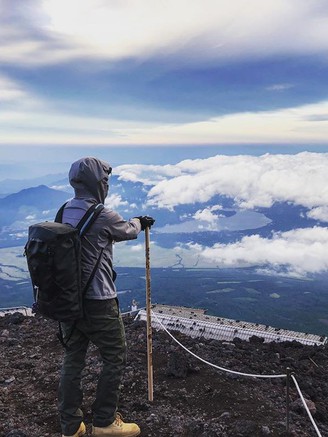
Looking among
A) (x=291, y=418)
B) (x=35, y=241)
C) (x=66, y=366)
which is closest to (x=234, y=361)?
(x=291, y=418)

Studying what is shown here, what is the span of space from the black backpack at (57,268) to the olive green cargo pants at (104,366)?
1.16 ft

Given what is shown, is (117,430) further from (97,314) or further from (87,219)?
(87,219)

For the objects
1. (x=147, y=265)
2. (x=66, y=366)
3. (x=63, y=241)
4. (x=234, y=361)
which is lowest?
(x=234, y=361)

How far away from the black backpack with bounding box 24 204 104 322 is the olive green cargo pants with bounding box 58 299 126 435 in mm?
355

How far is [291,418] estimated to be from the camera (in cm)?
623

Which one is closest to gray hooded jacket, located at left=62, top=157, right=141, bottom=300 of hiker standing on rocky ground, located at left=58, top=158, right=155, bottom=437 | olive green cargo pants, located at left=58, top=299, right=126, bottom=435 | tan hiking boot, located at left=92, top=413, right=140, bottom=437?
hiker standing on rocky ground, located at left=58, top=158, right=155, bottom=437

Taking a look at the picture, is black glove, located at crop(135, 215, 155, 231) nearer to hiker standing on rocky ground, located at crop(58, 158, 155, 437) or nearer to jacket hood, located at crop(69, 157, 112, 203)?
hiker standing on rocky ground, located at crop(58, 158, 155, 437)

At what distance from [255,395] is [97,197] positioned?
13.1 ft

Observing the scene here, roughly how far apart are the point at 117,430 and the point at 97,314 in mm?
1539

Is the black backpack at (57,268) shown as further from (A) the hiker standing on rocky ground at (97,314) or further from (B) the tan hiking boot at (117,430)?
(B) the tan hiking boot at (117,430)

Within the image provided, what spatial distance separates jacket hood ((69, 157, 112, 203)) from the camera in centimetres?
522

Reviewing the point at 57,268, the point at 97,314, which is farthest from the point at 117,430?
the point at 57,268

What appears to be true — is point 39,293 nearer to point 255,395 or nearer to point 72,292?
point 72,292

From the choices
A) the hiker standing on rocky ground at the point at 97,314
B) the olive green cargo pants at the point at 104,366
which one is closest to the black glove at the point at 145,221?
the hiker standing on rocky ground at the point at 97,314
